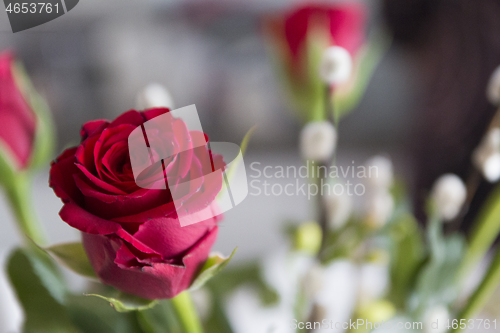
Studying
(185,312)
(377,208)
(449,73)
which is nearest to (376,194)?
(377,208)

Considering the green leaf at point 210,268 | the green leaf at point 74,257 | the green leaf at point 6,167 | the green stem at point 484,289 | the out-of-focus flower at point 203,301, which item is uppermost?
the green leaf at point 6,167

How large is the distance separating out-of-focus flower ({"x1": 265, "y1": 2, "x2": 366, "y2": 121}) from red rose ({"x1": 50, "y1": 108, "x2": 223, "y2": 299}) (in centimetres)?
14

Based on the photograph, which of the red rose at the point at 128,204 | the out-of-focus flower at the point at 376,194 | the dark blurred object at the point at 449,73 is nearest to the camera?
the red rose at the point at 128,204

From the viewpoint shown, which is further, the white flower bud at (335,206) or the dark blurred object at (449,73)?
the dark blurred object at (449,73)

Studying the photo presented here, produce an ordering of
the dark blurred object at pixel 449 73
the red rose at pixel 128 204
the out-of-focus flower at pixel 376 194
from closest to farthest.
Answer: the red rose at pixel 128 204 < the out-of-focus flower at pixel 376 194 < the dark blurred object at pixel 449 73

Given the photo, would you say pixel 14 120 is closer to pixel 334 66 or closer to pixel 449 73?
pixel 334 66

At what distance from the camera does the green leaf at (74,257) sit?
12 cm

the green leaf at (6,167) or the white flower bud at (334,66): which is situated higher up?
the white flower bud at (334,66)

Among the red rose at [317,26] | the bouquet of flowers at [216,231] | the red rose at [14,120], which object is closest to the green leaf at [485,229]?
the bouquet of flowers at [216,231]

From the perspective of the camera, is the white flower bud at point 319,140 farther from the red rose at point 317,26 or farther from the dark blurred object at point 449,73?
the dark blurred object at point 449,73

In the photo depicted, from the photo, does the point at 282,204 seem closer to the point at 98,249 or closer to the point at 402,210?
the point at 402,210

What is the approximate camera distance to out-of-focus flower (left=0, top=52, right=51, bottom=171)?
6.9 inches

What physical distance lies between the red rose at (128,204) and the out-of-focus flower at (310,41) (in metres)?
0.14

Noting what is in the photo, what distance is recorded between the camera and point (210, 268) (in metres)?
0.12
